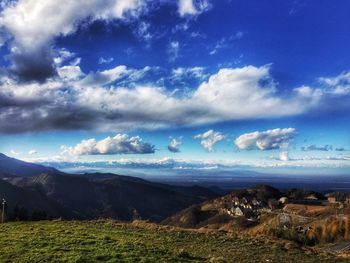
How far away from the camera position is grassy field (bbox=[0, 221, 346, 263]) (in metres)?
20.7

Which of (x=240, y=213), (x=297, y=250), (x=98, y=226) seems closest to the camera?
(x=297, y=250)

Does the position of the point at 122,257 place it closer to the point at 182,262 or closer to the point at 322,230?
the point at 182,262

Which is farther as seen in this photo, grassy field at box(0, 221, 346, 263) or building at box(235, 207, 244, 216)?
building at box(235, 207, 244, 216)

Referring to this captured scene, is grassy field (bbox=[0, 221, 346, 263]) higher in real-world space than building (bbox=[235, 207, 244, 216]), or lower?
higher

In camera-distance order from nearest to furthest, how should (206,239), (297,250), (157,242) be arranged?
(297,250)
(157,242)
(206,239)

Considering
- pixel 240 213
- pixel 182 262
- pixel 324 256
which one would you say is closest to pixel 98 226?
pixel 182 262

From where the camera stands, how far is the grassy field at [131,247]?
20656mm

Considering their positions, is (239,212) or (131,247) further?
(239,212)

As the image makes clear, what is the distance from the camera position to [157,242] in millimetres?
26172

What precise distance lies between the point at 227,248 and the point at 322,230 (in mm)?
56936

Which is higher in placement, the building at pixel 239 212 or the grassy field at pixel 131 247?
the grassy field at pixel 131 247

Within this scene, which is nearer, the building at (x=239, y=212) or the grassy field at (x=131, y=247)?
the grassy field at (x=131, y=247)

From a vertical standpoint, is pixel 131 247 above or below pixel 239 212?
above

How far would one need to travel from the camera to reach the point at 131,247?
23.1 meters
